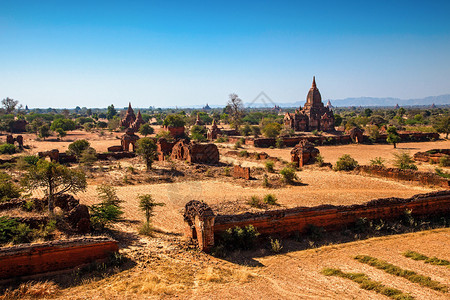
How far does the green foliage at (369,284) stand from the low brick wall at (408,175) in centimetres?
1209

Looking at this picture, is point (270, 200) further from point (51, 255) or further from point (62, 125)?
point (62, 125)

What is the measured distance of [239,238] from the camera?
9.56m

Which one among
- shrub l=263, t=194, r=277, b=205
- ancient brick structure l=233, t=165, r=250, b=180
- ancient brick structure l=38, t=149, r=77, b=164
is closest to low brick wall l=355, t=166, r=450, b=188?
ancient brick structure l=233, t=165, r=250, b=180

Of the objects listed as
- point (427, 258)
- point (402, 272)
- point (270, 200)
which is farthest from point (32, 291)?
point (427, 258)

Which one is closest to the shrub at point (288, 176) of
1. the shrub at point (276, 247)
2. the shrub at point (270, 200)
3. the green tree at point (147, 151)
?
the shrub at point (270, 200)

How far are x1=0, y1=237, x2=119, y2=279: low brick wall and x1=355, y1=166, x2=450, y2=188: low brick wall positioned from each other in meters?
16.5

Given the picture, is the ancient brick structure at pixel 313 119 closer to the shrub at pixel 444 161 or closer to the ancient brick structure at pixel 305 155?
the ancient brick structure at pixel 305 155

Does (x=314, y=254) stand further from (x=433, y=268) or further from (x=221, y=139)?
(x=221, y=139)

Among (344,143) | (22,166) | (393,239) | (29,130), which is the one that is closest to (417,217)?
(393,239)

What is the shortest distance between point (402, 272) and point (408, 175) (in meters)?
12.0

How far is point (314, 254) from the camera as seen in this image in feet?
30.5

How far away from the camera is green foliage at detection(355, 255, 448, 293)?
7.36 metres

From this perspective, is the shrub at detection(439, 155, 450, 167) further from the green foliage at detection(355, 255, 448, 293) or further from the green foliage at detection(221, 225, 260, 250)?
the green foliage at detection(221, 225, 260, 250)

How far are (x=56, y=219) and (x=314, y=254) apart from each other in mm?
8121
